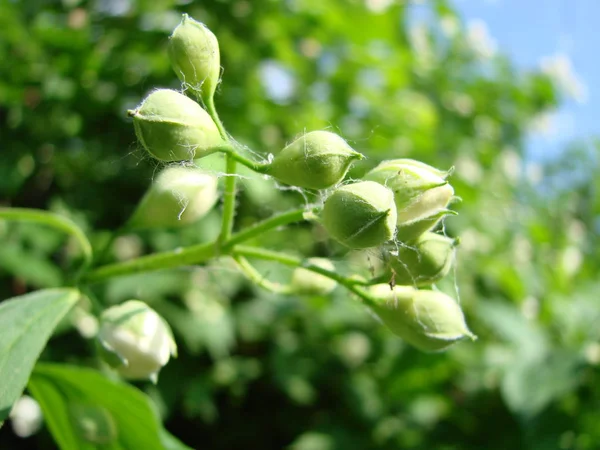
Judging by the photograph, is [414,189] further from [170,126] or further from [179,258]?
[179,258]

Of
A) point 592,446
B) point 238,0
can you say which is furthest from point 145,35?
point 592,446

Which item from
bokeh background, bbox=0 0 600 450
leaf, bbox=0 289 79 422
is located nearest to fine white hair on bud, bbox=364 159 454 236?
leaf, bbox=0 289 79 422

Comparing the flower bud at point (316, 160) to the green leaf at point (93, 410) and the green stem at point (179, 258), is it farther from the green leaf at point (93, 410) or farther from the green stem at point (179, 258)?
the green leaf at point (93, 410)

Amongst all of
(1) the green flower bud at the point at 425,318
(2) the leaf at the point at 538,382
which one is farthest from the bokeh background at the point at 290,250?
(1) the green flower bud at the point at 425,318

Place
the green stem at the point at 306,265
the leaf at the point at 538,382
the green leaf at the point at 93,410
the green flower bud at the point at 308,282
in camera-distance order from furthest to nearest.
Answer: the leaf at the point at 538,382 < the green leaf at the point at 93,410 < the green flower bud at the point at 308,282 < the green stem at the point at 306,265

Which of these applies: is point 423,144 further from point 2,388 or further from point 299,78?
point 2,388

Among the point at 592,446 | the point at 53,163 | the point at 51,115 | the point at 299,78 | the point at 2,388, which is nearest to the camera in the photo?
the point at 2,388

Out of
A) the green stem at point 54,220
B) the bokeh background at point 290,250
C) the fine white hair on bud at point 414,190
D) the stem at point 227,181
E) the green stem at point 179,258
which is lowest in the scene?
the bokeh background at point 290,250
